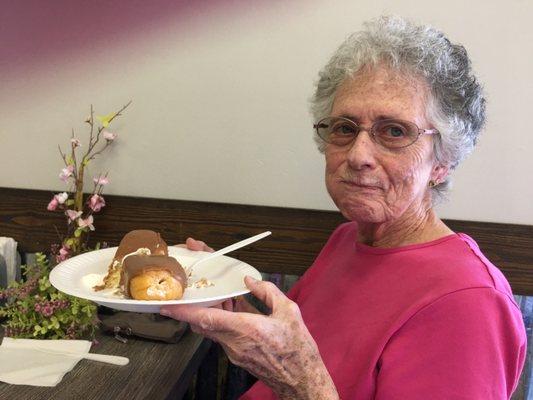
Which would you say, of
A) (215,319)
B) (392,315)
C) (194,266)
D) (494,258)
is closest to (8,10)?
(194,266)

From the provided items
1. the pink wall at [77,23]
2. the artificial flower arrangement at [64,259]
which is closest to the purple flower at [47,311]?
the artificial flower arrangement at [64,259]

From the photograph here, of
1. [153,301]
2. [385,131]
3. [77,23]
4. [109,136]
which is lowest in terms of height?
[153,301]

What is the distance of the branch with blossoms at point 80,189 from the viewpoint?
5.59ft

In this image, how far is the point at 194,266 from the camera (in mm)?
1166

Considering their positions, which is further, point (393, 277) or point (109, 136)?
point (109, 136)

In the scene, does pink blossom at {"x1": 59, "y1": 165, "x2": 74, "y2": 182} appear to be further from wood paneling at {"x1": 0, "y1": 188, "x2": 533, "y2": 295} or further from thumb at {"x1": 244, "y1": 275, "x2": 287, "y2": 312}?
thumb at {"x1": 244, "y1": 275, "x2": 287, "y2": 312}

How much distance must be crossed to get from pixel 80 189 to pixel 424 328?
1343 mm

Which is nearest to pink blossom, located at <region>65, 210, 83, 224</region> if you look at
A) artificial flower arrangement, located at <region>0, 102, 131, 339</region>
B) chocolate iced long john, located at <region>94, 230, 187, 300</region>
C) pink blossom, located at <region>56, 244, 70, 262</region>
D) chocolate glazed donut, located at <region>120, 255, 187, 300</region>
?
artificial flower arrangement, located at <region>0, 102, 131, 339</region>

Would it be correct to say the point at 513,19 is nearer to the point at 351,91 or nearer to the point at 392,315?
the point at 351,91

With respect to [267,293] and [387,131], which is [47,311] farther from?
[387,131]

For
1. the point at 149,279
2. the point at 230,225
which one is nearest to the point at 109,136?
the point at 230,225

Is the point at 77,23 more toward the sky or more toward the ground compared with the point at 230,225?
more toward the sky

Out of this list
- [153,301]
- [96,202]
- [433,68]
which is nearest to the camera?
[153,301]

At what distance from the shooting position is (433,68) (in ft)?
3.31
